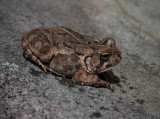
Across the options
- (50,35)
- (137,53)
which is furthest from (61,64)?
(137,53)

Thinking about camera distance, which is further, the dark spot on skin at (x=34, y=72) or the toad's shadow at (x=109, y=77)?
the toad's shadow at (x=109, y=77)

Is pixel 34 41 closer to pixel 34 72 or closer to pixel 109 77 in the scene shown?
pixel 34 72

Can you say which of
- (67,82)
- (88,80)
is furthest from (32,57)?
(88,80)

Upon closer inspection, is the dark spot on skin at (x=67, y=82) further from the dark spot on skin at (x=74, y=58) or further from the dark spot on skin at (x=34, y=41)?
the dark spot on skin at (x=34, y=41)

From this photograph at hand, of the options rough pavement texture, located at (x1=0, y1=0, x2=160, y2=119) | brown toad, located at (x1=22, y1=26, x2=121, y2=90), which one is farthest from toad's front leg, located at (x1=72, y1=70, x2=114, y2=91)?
rough pavement texture, located at (x1=0, y1=0, x2=160, y2=119)

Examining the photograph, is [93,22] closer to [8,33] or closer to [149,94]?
[8,33]

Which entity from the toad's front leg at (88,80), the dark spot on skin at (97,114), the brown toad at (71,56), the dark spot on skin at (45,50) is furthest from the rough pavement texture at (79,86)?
the dark spot on skin at (45,50)

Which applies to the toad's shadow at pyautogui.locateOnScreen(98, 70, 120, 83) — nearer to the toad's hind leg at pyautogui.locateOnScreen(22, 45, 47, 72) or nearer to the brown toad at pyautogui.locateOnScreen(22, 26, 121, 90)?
the brown toad at pyautogui.locateOnScreen(22, 26, 121, 90)

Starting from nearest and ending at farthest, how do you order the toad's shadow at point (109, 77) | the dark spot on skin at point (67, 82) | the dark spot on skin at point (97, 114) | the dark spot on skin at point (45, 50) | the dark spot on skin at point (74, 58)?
the dark spot on skin at point (97, 114) < the dark spot on skin at point (67, 82) < the dark spot on skin at point (45, 50) < the dark spot on skin at point (74, 58) < the toad's shadow at point (109, 77)
